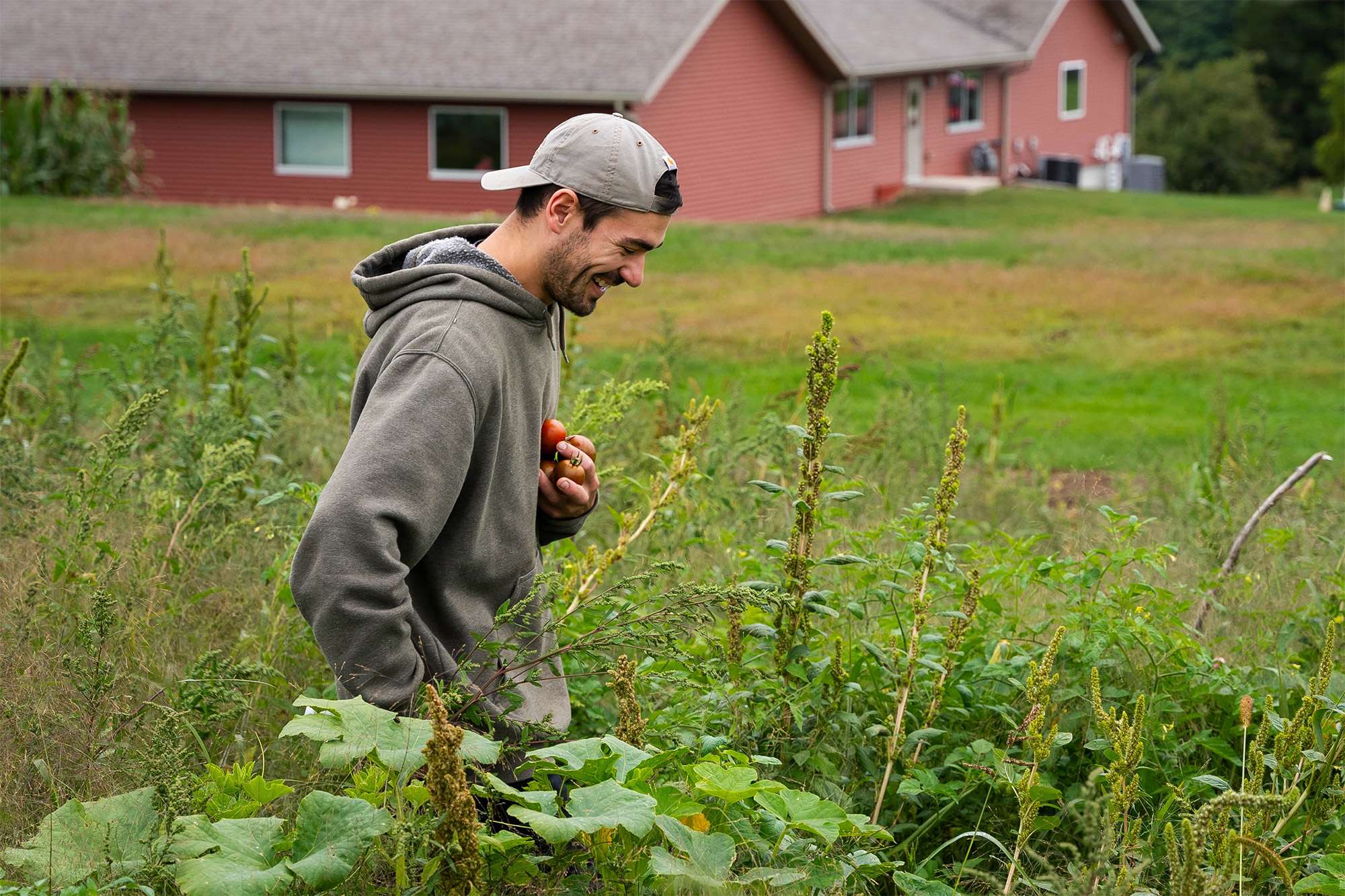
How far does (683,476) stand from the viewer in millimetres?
3330

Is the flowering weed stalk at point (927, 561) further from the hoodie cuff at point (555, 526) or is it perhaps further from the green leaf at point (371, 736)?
the green leaf at point (371, 736)

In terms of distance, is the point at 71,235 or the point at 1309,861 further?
the point at 71,235

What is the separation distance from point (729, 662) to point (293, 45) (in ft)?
85.2

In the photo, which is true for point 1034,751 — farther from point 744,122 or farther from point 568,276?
point 744,122

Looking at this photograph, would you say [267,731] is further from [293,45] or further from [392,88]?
[293,45]

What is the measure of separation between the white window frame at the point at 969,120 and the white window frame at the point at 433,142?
1256 centimetres

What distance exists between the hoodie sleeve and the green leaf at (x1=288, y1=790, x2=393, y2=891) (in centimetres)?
32

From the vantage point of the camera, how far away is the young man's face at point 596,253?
2693 millimetres

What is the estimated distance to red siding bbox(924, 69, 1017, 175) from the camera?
33.2 metres

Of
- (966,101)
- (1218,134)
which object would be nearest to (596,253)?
(966,101)

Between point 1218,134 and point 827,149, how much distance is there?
82.9 ft

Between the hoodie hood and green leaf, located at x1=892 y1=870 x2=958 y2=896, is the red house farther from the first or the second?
green leaf, located at x1=892 y1=870 x2=958 y2=896

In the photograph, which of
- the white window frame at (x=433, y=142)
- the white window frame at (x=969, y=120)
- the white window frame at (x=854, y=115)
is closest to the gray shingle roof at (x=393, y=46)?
the white window frame at (x=433, y=142)

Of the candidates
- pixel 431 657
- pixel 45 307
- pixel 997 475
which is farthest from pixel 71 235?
pixel 431 657
